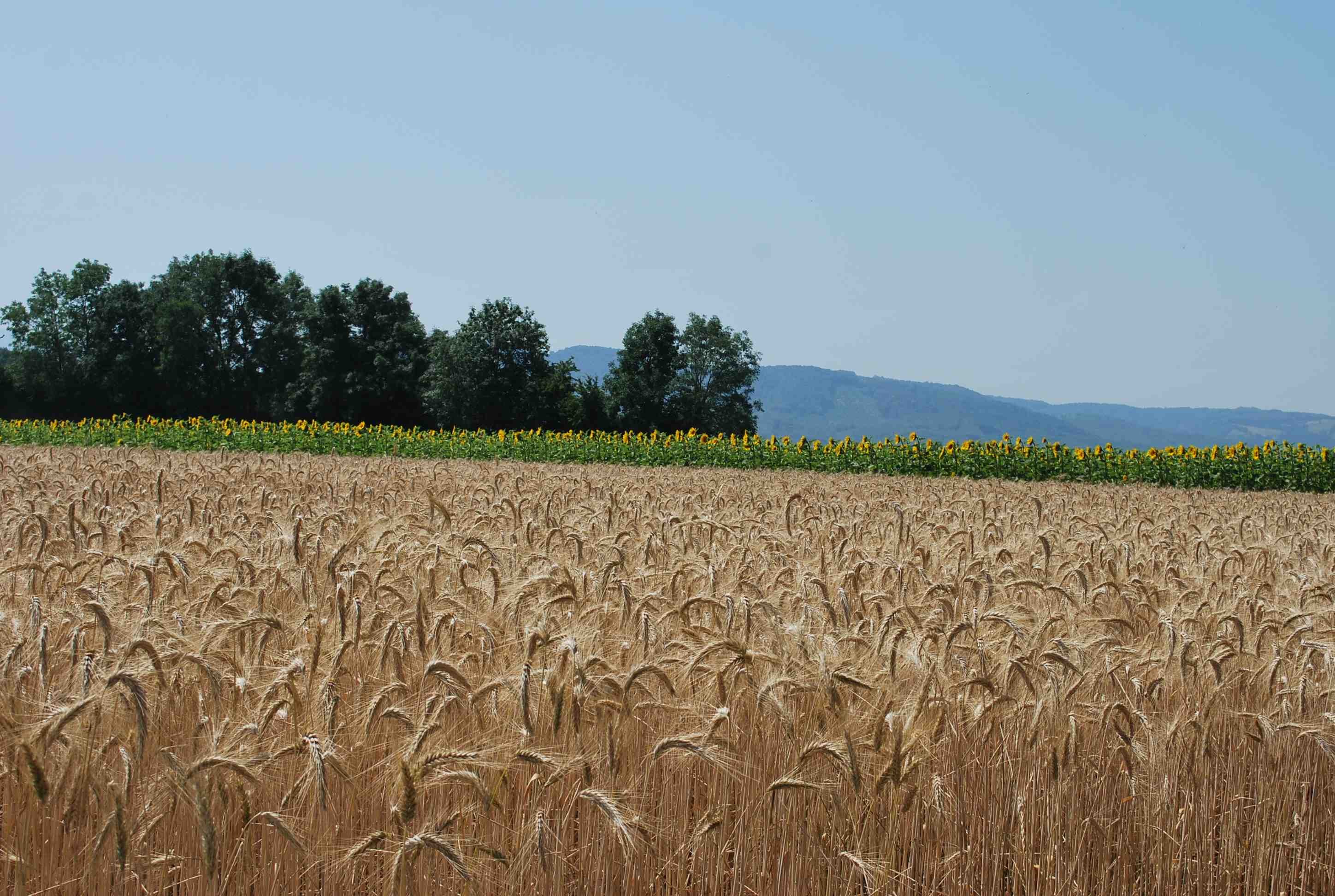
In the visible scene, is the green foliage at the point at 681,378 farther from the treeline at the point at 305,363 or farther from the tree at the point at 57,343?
the tree at the point at 57,343

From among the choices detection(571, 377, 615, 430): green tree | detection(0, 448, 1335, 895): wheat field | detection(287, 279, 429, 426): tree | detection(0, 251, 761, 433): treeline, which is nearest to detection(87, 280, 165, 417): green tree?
detection(0, 251, 761, 433): treeline

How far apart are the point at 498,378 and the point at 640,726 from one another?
221 feet

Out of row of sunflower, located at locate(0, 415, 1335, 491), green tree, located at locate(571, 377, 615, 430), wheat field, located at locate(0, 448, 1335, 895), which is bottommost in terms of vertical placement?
wheat field, located at locate(0, 448, 1335, 895)

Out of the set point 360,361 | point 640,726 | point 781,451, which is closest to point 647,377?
point 360,361

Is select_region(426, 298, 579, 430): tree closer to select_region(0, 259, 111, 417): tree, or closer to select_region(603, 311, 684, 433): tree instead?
select_region(603, 311, 684, 433): tree

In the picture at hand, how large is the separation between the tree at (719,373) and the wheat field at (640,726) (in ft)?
244

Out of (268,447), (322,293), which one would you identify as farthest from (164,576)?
(322,293)

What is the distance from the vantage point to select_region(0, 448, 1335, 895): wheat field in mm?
3086

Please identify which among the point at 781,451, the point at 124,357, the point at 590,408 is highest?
the point at 124,357

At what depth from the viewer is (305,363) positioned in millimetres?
73812

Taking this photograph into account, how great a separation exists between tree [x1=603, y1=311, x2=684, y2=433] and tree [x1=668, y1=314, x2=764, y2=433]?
40.5 inches

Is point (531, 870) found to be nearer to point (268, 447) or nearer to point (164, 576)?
point (164, 576)

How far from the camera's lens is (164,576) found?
544cm

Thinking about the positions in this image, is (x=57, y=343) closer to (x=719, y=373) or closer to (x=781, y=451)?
(x=719, y=373)
